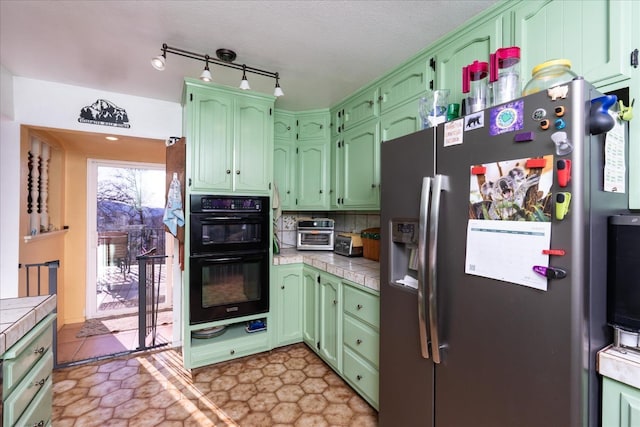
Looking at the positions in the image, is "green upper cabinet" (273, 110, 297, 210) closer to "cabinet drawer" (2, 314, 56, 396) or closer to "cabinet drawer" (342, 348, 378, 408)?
"cabinet drawer" (342, 348, 378, 408)

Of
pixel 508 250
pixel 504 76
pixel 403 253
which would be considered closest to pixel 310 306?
pixel 403 253

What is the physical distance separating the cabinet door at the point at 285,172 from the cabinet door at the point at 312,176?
0.21ft

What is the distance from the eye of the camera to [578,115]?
862 millimetres

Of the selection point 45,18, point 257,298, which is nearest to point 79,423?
point 257,298

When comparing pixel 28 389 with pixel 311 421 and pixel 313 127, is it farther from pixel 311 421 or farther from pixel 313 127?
pixel 313 127

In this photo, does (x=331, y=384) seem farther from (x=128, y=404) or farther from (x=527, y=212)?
(x=527, y=212)

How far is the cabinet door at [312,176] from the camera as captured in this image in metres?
3.02

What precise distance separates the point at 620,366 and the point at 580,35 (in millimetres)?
1229

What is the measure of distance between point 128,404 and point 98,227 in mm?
2803

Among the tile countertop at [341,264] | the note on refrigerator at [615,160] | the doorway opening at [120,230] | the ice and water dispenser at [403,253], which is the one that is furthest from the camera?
the doorway opening at [120,230]

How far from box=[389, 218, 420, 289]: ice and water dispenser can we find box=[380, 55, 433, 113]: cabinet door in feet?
3.17

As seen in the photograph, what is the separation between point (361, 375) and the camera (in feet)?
6.56

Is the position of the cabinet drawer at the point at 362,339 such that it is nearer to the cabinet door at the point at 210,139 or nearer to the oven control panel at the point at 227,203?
the oven control panel at the point at 227,203

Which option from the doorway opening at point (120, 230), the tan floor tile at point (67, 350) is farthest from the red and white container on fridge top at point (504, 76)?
the doorway opening at point (120, 230)
